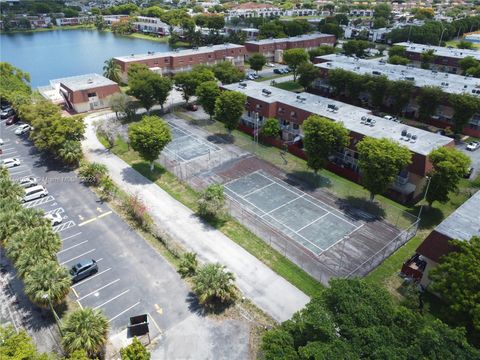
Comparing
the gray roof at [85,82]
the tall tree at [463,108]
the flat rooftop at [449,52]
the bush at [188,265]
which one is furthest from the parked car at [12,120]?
the flat rooftop at [449,52]

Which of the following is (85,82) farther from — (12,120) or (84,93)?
(12,120)

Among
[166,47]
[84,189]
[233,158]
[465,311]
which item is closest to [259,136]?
[233,158]

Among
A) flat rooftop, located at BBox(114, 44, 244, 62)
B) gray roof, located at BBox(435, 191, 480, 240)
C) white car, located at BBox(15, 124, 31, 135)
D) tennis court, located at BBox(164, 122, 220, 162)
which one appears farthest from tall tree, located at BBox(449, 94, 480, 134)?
white car, located at BBox(15, 124, 31, 135)

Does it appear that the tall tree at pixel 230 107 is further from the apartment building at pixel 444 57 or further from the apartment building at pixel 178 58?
the apartment building at pixel 444 57

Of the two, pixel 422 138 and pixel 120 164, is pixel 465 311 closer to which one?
pixel 422 138

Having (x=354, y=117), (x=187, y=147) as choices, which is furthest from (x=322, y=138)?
(x=187, y=147)

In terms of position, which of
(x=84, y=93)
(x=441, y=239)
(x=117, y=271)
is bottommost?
(x=117, y=271)

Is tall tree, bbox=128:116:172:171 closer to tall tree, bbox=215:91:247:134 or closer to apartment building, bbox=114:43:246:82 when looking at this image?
tall tree, bbox=215:91:247:134
